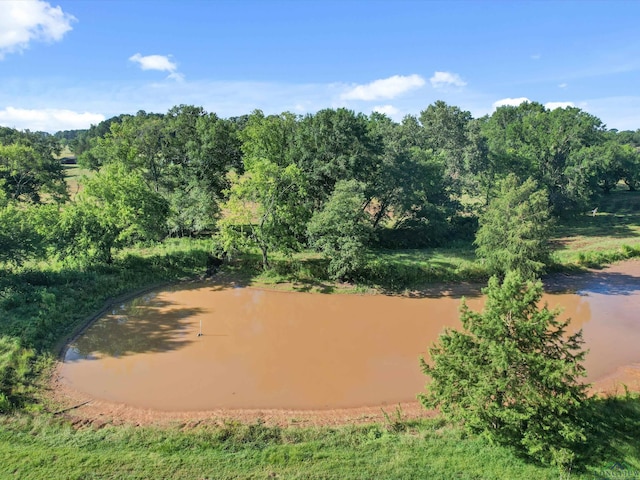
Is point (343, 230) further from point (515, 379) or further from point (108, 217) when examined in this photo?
point (515, 379)

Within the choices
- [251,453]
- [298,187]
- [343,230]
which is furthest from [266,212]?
[251,453]

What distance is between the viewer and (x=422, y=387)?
1623 centimetres

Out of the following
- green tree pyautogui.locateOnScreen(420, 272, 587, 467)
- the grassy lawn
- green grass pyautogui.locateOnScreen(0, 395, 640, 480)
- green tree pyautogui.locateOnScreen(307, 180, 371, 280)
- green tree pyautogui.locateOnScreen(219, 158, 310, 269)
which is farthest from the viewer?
the grassy lawn

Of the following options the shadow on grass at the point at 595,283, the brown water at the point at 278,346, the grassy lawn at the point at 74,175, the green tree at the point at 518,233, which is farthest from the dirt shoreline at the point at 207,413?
the grassy lawn at the point at 74,175

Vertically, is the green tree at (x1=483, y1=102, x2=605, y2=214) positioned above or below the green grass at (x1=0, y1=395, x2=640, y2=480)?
above

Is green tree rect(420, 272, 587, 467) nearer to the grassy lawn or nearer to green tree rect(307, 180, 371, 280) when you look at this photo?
green tree rect(307, 180, 371, 280)

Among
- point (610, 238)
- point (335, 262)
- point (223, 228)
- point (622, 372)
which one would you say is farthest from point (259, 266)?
point (610, 238)

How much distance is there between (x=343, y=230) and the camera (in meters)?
25.4

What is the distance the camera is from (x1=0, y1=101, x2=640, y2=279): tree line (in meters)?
25.5

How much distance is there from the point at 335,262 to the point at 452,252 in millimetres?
11666

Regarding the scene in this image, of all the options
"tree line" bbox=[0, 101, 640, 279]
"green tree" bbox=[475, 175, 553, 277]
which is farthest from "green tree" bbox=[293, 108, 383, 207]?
"green tree" bbox=[475, 175, 553, 277]

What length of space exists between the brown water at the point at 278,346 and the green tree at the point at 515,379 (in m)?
4.57

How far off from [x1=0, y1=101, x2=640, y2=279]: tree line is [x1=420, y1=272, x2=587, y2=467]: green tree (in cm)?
1385

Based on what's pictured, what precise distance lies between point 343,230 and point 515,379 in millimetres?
15607
